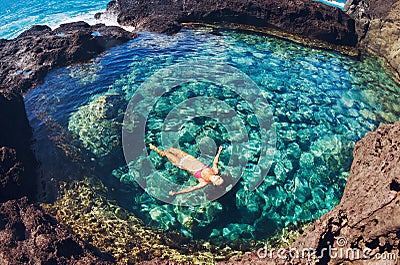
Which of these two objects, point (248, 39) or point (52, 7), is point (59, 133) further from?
point (52, 7)

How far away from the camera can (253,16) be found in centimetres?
1434

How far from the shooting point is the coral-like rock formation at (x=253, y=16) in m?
13.3

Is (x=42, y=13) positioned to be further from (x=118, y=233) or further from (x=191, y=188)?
(x=118, y=233)

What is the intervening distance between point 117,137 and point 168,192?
2.42 metres

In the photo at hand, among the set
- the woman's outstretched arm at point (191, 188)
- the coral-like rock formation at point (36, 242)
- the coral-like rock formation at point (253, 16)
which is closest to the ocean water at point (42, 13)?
the coral-like rock formation at point (253, 16)

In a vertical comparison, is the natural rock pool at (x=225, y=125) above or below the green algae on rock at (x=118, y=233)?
above

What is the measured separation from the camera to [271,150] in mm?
7898

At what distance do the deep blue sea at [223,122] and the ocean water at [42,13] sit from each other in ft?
27.4

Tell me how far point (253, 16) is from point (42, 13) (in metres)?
15.7

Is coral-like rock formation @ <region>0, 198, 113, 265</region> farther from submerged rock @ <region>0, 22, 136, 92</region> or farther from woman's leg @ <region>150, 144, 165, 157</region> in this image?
submerged rock @ <region>0, 22, 136, 92</region>

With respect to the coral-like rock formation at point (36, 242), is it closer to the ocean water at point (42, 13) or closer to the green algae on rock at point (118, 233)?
the green algae on rock at point (118, 233)

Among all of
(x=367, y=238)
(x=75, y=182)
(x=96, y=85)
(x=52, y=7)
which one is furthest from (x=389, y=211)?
(x=52, y=7)

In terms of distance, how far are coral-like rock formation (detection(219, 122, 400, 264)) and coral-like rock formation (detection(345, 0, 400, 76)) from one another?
9107 mm

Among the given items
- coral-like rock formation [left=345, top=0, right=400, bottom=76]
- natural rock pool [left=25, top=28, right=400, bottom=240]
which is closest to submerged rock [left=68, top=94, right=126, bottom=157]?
natural rock pool [left=25, top=28, right=400, bottom=240]
